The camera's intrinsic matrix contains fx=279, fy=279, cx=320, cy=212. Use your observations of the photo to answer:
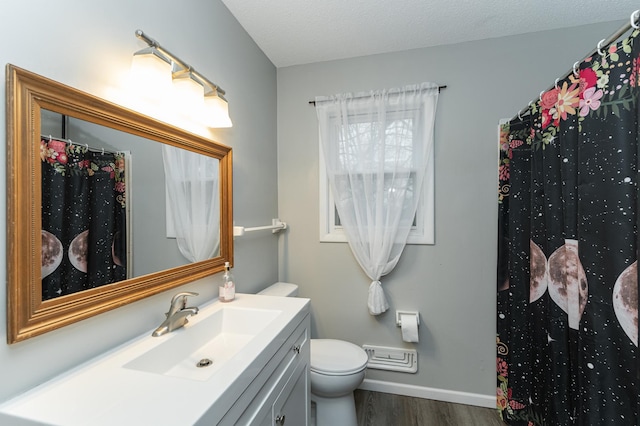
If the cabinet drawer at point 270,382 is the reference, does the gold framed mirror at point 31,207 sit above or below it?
above

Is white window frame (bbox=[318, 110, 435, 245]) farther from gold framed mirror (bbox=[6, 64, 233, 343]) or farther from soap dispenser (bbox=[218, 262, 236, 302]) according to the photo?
gold framed mirror (bbox=[6, 64, 233, 343])

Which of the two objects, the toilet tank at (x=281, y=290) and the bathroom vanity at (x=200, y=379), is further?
the toilet tank at (x=281, y=290)

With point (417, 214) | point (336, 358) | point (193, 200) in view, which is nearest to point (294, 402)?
point (336, 358)

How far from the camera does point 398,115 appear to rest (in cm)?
200

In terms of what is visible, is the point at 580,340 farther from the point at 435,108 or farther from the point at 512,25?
the point at 512,25

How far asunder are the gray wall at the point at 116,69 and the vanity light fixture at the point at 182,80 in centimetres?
7

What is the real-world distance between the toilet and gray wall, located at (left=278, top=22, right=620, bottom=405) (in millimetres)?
457

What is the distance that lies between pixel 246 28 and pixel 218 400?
199 cm

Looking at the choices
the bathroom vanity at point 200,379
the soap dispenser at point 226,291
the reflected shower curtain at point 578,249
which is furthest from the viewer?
the soap dispenser at point 226,291

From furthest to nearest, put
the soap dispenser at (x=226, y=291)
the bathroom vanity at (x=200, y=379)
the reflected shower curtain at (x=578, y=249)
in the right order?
the soap dispenser at (x=226, y=291) < the reflected shower curtain at (x=578, y=249) < the bathroom vanity at (x=200, y=379)

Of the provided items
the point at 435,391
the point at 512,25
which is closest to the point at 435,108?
the point at 512,25

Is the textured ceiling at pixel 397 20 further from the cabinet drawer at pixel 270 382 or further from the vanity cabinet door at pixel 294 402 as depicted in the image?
the vanity cabinet door at pixel 294 402

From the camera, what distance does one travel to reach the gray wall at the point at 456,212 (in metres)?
1.86

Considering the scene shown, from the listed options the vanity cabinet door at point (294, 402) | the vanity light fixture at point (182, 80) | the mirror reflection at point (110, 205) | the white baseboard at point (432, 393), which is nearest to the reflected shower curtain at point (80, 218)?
the mirror reflection at point (110, 205)
